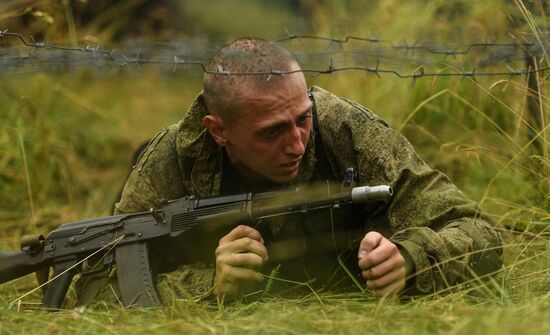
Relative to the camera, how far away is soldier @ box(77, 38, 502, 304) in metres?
3.32

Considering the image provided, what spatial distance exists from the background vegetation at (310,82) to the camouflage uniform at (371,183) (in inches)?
5.3

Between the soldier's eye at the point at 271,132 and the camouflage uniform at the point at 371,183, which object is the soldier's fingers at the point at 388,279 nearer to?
the camouflage uniform at the point at 371,183

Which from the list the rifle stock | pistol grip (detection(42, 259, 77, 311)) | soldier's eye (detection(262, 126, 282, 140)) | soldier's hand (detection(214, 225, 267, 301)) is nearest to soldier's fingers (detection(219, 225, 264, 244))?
soldier's hand (detection(214, 225, 267, 301))

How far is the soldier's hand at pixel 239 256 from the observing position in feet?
11.3

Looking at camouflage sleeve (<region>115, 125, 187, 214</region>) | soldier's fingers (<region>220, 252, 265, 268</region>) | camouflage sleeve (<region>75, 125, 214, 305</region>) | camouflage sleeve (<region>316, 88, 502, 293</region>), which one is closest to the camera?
camouflage sleeve (<region>316, 88, 502, 293</region>)

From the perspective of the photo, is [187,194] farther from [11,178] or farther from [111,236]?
[11,178]

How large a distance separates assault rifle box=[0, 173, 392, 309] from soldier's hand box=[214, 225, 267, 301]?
0.09 m

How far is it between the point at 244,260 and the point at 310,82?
362cm

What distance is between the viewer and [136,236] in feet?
12.3

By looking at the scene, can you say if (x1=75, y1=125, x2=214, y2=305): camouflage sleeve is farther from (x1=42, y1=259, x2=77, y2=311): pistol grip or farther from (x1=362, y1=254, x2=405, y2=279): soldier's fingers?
(x1=362, y1=254, x2=405, y2=279): soldier's fingers

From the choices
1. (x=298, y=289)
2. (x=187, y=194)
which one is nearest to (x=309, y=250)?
(x=298, y=289)

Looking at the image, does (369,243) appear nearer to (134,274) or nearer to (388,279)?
(388,279)

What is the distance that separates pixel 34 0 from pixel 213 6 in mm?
4593

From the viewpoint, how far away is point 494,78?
5363mm
